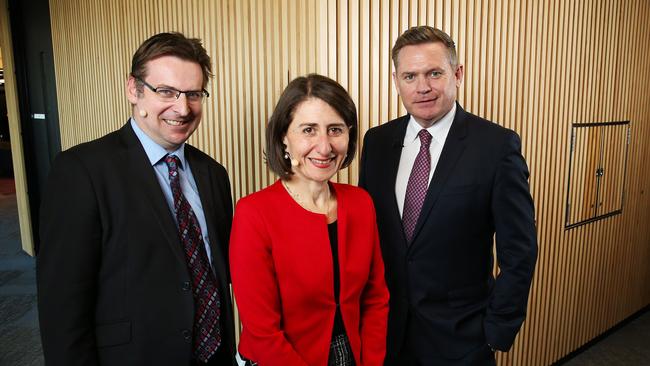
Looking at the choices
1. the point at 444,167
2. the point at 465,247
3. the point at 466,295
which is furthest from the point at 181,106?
the point at 466,295

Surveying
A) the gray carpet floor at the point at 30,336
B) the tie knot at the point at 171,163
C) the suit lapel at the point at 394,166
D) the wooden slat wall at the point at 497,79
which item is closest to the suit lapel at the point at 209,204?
the tie knot at the point at 171,163

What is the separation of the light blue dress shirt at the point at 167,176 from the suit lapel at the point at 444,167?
2.85ft

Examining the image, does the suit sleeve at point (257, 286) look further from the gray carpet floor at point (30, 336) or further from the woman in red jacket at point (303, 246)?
the gray carpet floor at point (30, 336)

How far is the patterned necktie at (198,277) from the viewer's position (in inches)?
67.1

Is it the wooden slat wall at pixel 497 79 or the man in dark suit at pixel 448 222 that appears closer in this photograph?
the man in dark suit at pixel 448 222

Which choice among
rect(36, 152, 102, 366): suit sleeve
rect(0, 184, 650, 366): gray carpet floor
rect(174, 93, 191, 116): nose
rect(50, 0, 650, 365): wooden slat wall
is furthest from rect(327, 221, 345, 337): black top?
rect(0, 184, 650, 366): gray carpet floor

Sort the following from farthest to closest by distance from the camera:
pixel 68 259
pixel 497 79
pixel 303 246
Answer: pixel 497 79 → pixel 303 246 → pixel 68 259

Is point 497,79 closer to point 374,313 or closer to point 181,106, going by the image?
point 374,313

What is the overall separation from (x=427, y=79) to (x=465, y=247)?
721 millimetres

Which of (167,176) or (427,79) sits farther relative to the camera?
(427,79)

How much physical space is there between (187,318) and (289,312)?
373 mm

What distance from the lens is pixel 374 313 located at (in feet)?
5.91

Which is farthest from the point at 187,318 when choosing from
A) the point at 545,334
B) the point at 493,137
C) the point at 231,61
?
the point at 545,334

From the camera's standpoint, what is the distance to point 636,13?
13.8ft
